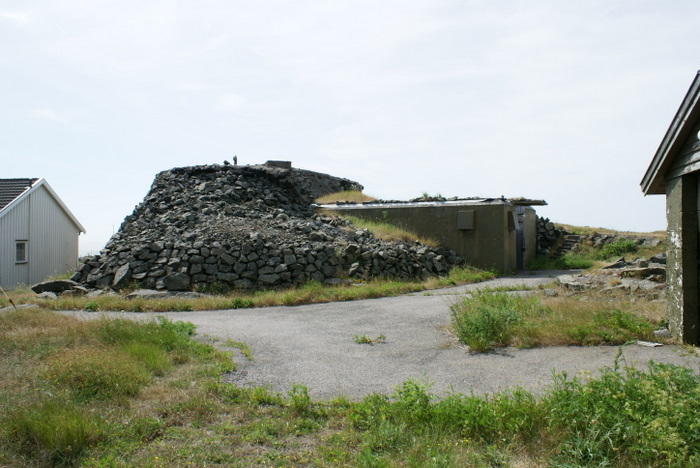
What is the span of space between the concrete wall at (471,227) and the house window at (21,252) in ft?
52.2

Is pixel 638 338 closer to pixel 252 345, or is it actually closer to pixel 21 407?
pixel 252 345

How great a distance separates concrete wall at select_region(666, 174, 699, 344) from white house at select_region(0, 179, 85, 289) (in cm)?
2282

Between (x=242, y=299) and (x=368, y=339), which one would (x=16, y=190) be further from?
(x=368, y=339)

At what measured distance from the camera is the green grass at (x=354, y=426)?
396 cm

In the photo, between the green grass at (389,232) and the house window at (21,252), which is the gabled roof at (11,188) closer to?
the house window at (21,252)

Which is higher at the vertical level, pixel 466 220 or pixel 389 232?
pixel 466 220

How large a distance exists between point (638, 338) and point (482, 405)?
3.79 meters

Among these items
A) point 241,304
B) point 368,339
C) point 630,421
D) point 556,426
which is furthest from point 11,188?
point 630,421

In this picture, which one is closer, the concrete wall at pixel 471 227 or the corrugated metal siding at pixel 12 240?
the concrete wall at pixel 471 227

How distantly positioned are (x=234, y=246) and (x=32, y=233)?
44.5ft

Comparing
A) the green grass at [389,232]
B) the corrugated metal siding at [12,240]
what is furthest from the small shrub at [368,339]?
the corrugated metal siding at [12,240]

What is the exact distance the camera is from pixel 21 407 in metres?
4.64

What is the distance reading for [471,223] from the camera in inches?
733

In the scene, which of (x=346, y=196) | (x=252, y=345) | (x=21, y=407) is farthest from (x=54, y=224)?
(x=21, y=407)
